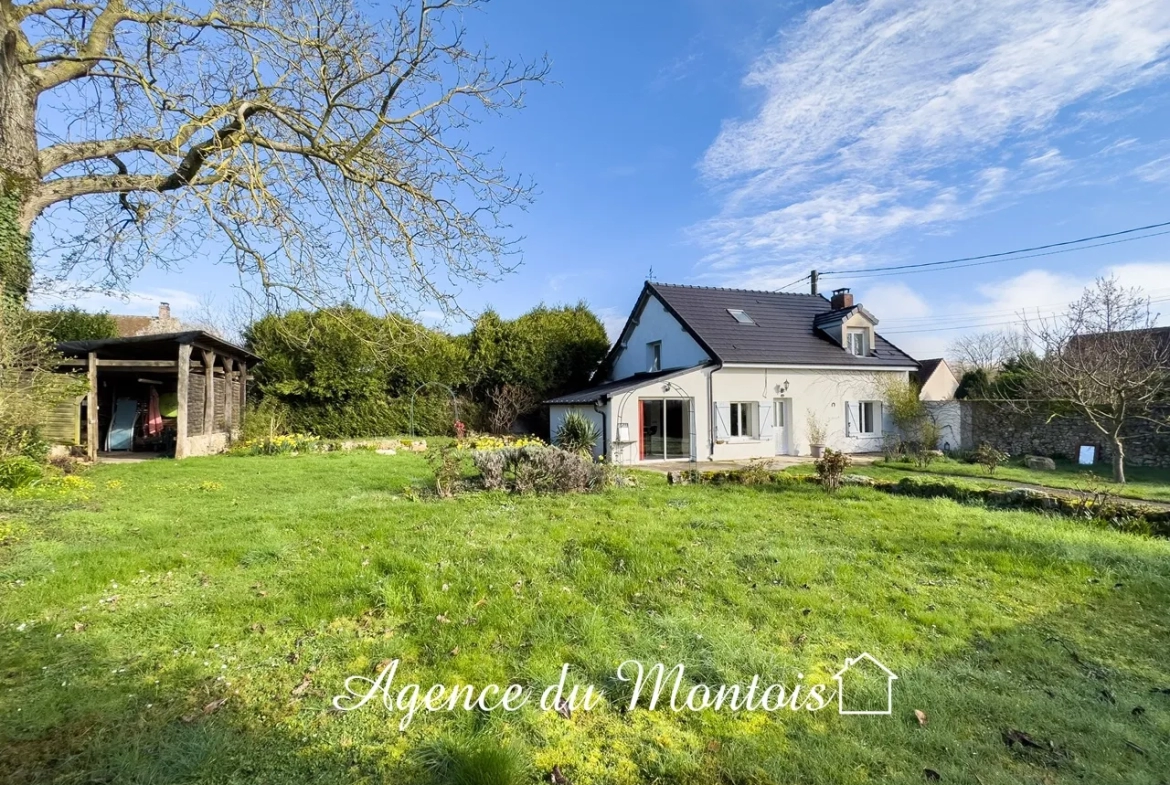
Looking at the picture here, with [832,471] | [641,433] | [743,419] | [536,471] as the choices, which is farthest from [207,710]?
[743,419]

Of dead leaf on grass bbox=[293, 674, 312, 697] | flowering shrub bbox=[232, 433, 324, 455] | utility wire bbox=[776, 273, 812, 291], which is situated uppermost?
utility wire bbox=[776, 273, 812, 291]

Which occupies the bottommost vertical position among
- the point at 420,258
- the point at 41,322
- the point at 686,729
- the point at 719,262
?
the point at 686,729

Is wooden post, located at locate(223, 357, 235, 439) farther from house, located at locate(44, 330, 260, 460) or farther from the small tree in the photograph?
the small tree

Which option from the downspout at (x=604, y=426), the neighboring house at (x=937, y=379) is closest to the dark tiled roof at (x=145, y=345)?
the downspout at (x=604, y=426)

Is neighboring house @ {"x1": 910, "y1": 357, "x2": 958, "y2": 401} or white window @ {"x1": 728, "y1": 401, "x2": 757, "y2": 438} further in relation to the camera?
neighboring house @ {"x1": 910, "y1": 357, "x2": 958, "y2": 401}

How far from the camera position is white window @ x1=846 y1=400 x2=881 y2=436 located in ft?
68.2

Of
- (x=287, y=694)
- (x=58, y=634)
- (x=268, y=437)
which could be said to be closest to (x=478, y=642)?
(x=287, y=694)

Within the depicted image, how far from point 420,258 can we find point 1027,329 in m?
17.9

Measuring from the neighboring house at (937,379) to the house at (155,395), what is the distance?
37656 mm

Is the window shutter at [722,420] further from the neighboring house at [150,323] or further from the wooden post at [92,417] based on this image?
the neighboring house at [150,323]

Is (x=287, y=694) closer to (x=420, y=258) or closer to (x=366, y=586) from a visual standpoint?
(x=366, y=586)

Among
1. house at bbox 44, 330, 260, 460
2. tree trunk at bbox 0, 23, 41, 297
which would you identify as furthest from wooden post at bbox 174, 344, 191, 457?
tree trunk at bbox 0, 23, 41, 297

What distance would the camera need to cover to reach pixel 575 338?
24.3 meters

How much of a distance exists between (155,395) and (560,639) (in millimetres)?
22350
